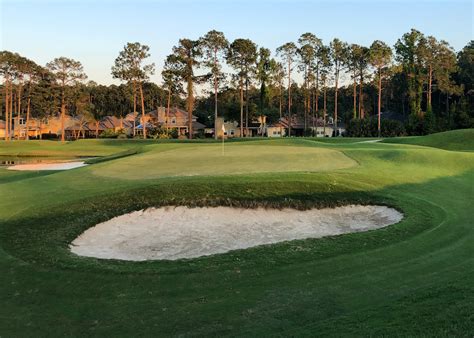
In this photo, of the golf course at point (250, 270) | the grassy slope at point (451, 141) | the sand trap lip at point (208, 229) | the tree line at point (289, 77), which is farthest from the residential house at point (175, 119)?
Answer: the sand trap lip at point (208, 229)

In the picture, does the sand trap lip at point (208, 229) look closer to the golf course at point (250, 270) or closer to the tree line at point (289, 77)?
the golf course at point (250, 270)

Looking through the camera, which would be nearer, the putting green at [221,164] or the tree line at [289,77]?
the putting green at [221,164]

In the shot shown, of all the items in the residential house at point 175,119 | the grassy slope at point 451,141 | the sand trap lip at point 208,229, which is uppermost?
the residential house at point 175,119

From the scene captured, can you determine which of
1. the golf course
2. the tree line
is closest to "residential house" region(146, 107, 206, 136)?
the tree line

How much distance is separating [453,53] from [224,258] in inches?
3314

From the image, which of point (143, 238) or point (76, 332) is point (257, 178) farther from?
point (76, 332)

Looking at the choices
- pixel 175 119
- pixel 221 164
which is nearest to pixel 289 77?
pixel 175 119

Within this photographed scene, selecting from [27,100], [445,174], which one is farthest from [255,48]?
[445,174]

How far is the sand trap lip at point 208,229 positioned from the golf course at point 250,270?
15.4 inches

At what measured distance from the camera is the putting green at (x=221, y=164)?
64.0ft

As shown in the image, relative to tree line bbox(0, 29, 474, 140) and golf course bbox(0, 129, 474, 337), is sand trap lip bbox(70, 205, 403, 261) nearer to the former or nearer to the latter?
golf course bbox(0, 129, 474, 337)

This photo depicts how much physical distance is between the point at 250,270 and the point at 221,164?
44.4 feet

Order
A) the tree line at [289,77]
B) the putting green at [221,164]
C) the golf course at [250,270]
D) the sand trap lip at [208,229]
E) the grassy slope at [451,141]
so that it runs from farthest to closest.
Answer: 1. the tree line at [289,77]
2. the grassy slope at [451,141]
3. the putting green at [221,164]
4. the sand trap lip at [208,229]
5. the golf course at [250,270]

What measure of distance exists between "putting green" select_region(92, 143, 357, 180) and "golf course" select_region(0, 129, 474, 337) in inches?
93.9
